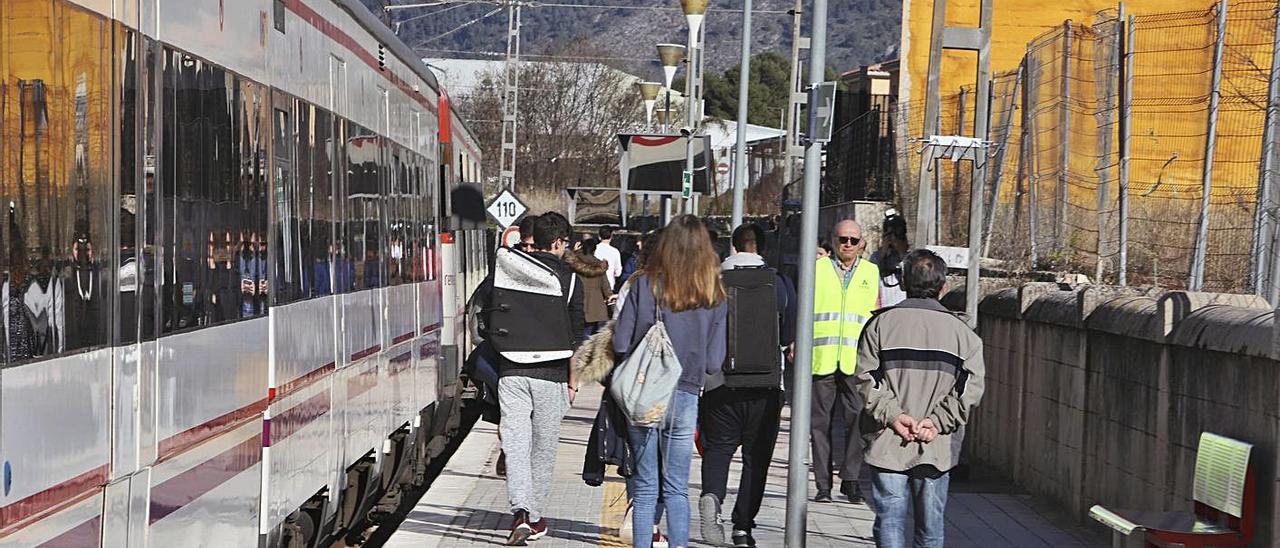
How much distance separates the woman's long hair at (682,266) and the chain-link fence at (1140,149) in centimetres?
268

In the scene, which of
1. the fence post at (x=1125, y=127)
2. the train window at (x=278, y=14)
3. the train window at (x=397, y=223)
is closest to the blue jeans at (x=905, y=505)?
the train window at (x=278, y=14)

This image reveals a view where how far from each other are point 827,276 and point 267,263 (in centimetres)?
522

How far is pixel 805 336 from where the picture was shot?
31.7ft

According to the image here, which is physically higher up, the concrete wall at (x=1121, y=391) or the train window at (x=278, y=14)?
the train window at (x=278, y=14)

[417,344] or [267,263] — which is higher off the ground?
[267,263]

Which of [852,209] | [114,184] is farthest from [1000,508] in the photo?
[852,209]

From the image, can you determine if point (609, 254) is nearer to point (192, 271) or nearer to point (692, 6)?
point (692, 6)

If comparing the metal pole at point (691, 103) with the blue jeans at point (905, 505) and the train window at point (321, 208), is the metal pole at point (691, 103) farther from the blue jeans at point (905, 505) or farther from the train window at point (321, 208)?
the blue jeans at point (905, 505)

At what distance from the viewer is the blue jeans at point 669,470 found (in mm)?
8906

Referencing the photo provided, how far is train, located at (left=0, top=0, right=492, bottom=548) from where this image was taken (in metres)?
4.64

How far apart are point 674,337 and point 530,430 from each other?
195cm

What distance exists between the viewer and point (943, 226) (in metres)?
20.3

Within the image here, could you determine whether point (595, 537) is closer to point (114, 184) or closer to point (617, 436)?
point (617, 436)

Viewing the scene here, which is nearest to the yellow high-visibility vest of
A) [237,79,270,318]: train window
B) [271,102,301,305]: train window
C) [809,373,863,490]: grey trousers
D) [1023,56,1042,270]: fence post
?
[809,373,863,490]: grey trousers
